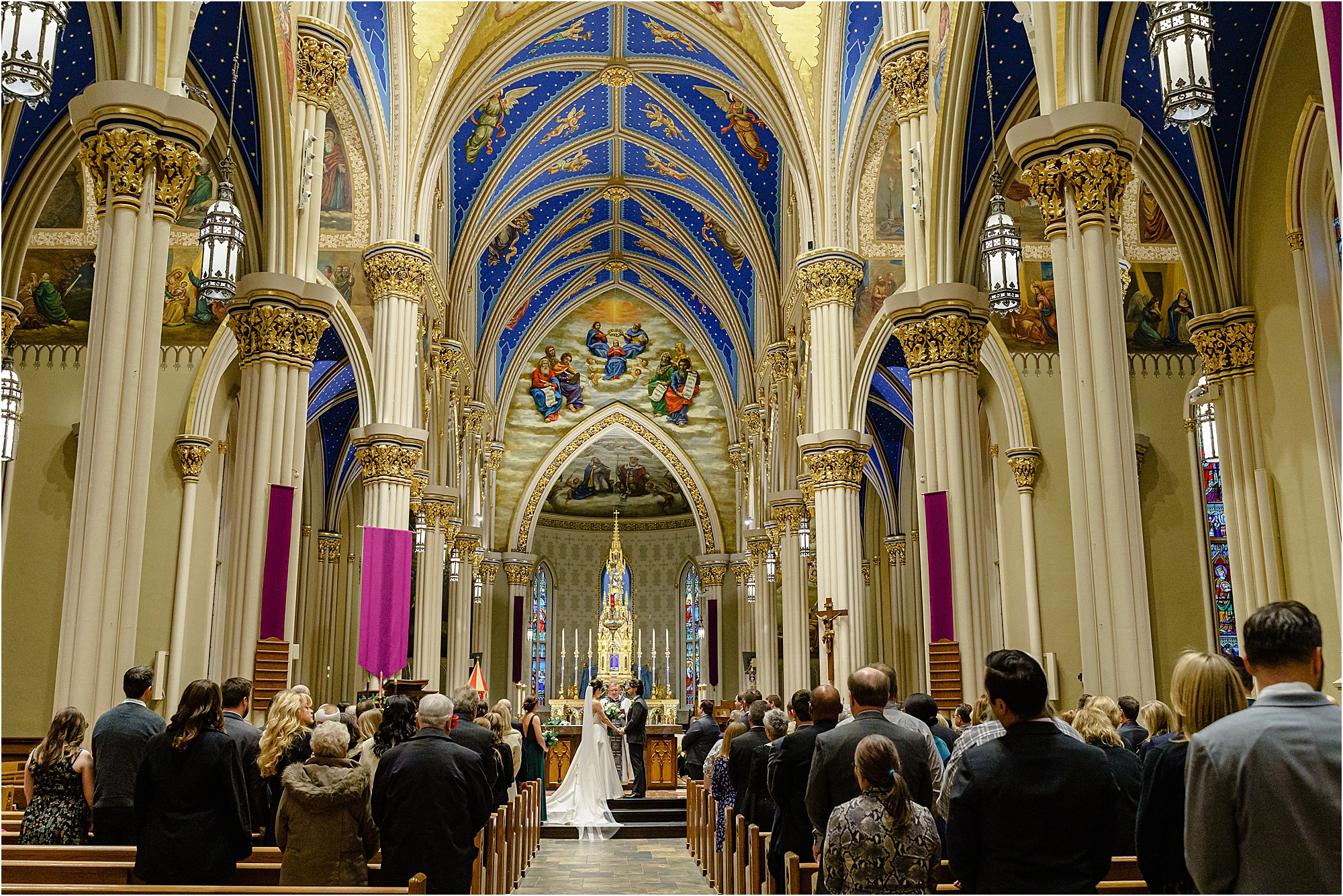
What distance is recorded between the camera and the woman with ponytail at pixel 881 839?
141 inches

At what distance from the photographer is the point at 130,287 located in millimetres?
7543

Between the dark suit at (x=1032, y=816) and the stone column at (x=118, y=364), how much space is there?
558cm

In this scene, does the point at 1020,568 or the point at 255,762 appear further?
the point at 1020,568

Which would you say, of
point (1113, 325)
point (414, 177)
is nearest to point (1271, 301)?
point (1113, 325)

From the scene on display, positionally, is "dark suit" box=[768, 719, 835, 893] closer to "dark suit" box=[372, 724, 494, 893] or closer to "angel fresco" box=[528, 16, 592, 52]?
"dark suit" box=[372, 724, 494, 893]

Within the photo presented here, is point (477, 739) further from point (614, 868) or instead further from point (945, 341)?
point (945, 341)

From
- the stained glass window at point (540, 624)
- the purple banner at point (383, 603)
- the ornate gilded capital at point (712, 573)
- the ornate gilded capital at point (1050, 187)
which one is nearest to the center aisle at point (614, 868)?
the purple banner at point (383, 603)

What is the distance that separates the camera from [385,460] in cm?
1577

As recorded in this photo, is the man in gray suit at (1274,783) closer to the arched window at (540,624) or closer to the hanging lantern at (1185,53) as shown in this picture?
the hanging lantern at (1185,53)

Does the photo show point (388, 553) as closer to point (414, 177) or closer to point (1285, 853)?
point (414, 177)

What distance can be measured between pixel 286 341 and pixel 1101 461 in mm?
7522

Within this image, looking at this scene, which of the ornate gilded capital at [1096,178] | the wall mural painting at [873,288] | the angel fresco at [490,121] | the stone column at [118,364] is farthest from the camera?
the angel fresco at [490,121]

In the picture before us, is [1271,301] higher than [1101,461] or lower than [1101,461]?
higher

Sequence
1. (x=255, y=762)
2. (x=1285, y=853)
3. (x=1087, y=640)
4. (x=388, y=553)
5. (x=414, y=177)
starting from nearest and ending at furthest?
1. (x=1285, y=853)
2. (x=255, y=762)
3. (x=1087, y=640)
4. (x=388, y=553)
5. (x=414, y=177)
